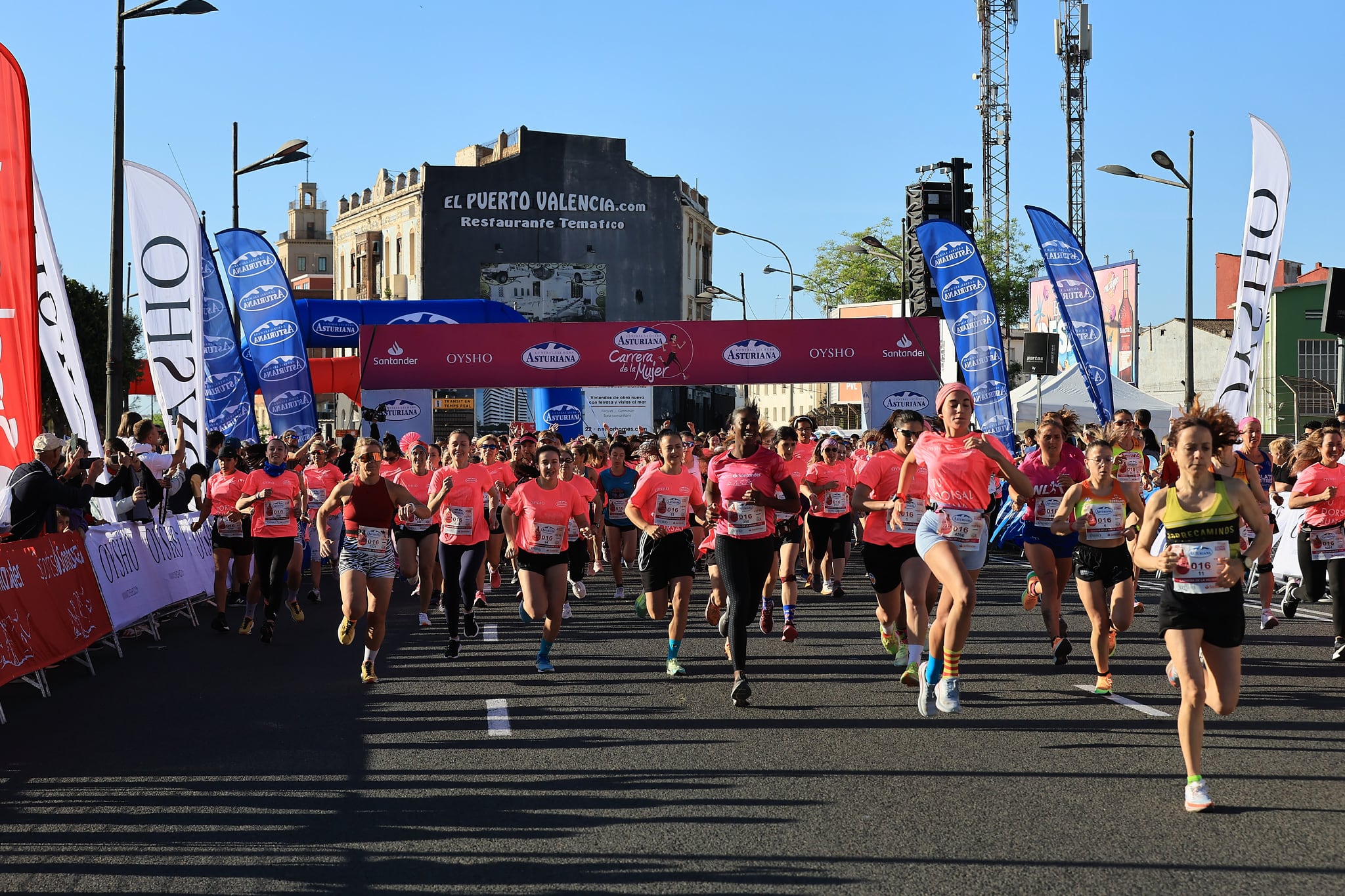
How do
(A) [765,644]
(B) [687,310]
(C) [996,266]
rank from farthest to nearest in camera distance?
(B) [687,310] → (C) [996,266] → (A) [765,644]

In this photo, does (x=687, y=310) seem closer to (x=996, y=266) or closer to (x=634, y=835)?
(x=996, y=266)

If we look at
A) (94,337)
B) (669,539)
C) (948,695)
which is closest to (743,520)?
(669,539)

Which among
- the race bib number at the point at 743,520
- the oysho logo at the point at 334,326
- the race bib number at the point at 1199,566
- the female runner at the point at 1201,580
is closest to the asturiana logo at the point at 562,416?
the oysho logo at the point at 334,326

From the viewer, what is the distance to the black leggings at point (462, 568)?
12.0 meters

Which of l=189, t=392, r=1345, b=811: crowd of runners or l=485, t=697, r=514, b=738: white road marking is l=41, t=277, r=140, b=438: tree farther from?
l=485, t=697, r=514, b=738: white road marking

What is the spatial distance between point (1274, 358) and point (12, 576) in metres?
50.6

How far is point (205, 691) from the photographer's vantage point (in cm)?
1008

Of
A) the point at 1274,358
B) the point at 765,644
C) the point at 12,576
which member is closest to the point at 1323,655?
the point at 765,644

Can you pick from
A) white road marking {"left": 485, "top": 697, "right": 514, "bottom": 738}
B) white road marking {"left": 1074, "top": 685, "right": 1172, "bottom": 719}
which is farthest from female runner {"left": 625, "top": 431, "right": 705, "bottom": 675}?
white road marking {"left": 1074, "top": 685, "right": 1172, "bottom": 719}

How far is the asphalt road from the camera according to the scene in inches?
213

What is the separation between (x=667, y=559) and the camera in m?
10.6

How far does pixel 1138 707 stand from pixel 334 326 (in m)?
27.1

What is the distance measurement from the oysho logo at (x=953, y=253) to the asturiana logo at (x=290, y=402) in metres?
10.2

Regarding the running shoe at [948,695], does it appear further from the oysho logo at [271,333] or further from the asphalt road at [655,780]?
the oysho logo at [271,333]
